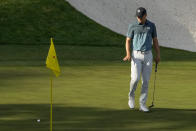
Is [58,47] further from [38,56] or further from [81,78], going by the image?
[81,78]

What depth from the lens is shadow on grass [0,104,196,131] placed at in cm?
1059

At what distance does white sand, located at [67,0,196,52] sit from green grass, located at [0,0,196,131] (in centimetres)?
106

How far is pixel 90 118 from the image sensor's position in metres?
11.5

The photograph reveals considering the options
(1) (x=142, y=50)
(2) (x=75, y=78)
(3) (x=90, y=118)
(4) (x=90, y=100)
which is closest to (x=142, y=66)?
(1) (x=142, y=50)

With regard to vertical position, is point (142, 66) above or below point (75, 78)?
above

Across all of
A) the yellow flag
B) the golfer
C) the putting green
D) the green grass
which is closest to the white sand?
the green grass

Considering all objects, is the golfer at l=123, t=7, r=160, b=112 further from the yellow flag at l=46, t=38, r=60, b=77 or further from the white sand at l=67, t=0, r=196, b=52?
the white sand at l=67, t=0, r=196, b=52

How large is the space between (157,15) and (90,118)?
26.5 metres

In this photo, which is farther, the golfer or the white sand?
the white sand

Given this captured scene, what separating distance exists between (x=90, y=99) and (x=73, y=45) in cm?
1646

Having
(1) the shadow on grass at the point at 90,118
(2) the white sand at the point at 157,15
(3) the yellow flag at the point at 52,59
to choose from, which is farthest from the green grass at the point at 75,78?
(3) the yellow flag at the point at 52,59

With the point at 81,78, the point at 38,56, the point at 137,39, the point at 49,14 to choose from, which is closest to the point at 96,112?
the point at 137,39

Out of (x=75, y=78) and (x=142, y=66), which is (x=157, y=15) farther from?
(x=142, y=66)

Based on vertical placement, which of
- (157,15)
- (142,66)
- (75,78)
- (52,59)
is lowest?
(75,78)
